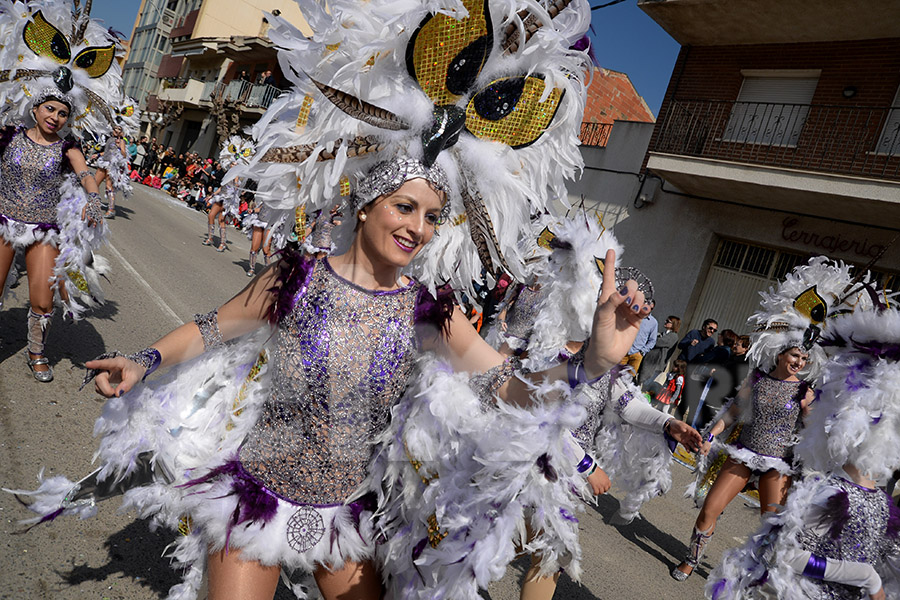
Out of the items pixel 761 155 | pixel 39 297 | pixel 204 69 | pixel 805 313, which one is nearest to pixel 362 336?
pixel 39 297

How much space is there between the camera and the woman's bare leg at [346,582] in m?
2.21

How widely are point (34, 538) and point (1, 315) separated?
144 inches

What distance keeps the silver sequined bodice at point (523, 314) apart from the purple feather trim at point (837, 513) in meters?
1.82

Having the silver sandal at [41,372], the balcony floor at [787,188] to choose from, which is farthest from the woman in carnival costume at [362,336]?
the balcony floor at [787,188]

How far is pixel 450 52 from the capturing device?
2.24 metres

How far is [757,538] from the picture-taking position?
347cm

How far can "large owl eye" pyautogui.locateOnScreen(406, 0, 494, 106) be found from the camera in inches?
86.2

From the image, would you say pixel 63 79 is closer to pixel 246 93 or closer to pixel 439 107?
pixel 439 107

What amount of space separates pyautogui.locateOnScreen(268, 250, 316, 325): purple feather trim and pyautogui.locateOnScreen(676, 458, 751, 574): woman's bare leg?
13.0ft

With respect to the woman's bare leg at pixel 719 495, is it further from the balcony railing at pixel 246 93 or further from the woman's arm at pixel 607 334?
the balcony railing at pixel 246 93

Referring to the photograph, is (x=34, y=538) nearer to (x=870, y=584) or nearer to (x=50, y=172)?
(x=50, y=172)

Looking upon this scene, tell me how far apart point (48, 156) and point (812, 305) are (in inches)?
236

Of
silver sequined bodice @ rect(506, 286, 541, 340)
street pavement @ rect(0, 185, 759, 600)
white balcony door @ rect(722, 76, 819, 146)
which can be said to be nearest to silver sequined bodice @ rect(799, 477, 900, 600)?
street pavement @ rect(0, 185, 759, 600)

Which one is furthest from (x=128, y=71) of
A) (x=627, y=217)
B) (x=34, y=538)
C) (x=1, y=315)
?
(x=34, y=538)
